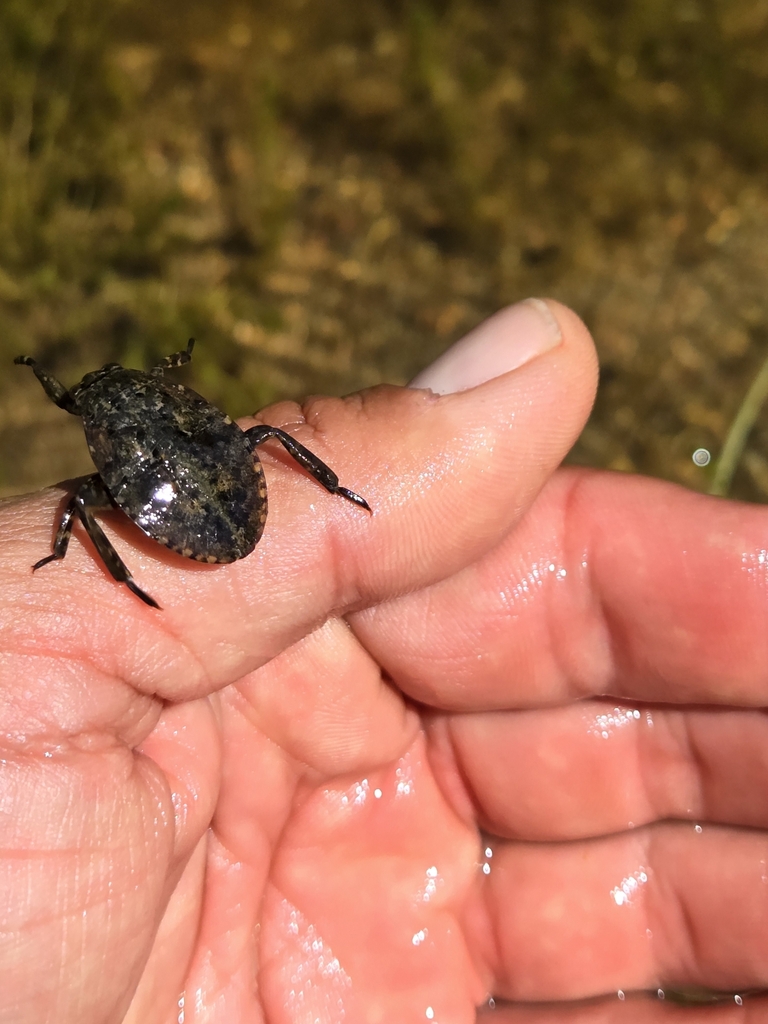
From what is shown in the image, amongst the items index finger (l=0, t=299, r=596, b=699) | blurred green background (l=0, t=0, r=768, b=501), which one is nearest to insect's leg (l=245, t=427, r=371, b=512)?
index finger (l=0, t=299, r=596, b=699)

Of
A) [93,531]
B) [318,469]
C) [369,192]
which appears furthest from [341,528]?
[369,192]

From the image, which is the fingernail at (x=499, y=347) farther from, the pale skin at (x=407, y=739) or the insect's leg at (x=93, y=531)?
the insect's leg at (x=93, y=531)

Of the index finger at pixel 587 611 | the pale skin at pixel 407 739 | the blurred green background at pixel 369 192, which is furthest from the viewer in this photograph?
the blurred green background at pixel 369 192

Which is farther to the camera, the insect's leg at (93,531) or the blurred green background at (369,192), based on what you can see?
the blurred green background at (369,192)

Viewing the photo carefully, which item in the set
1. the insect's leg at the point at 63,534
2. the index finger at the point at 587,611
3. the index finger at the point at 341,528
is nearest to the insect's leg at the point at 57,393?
the index finger at the point at 341,528

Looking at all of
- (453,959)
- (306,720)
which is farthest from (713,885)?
(306,720)

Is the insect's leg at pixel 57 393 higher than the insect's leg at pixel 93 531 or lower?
lower

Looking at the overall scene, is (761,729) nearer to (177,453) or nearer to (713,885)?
(713,885)

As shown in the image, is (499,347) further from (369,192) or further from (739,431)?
(369,192)
